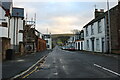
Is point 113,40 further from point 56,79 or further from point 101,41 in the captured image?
point 56,79

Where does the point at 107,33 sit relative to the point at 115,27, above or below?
below

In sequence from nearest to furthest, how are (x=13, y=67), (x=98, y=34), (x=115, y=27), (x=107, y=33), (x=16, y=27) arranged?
1. (x=13, y=67)
2. (x=16, y=27)
3. (x=115, y=27)
4. (x=107, y=33)
5. (x=98, y=34)

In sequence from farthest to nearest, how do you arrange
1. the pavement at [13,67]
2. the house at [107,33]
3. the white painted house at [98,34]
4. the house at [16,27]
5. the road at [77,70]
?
the white painted house at [98,34] < the house at [107,33] < the house at [16,27] < the pavement at [13,67] < the road at [77,70]

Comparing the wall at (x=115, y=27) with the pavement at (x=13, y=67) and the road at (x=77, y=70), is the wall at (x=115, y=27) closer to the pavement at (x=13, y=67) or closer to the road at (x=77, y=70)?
the road at (x=77, y=70)

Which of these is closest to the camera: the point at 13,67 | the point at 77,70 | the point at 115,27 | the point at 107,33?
the point at 77,70

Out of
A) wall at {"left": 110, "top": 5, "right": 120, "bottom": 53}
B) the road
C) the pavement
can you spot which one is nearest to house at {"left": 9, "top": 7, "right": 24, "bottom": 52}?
the pavement

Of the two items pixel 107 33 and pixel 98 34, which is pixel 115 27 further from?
pixel 98 34

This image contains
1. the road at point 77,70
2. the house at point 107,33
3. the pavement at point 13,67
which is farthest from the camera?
the house at point 107,33

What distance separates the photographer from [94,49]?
106 feet

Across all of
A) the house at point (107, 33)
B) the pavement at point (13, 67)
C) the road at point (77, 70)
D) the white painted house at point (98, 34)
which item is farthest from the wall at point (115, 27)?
Answer: the pavement at point (13, 67)

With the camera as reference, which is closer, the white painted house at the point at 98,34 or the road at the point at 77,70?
the road at the point at 77,70

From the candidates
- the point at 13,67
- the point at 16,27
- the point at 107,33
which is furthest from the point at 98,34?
the point at 13,67

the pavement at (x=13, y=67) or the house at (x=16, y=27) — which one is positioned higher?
the house at (x=16, y=27)

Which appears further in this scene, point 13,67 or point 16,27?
point 16,27
